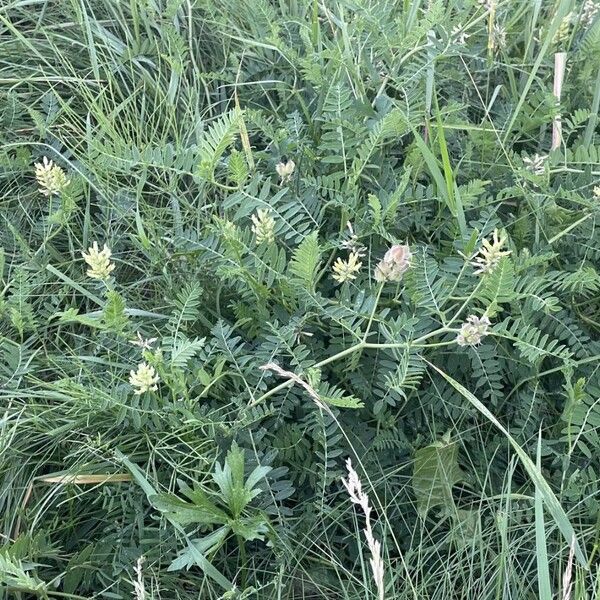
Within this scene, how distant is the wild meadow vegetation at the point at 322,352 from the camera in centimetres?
126

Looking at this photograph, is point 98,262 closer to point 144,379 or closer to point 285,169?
point 144,379

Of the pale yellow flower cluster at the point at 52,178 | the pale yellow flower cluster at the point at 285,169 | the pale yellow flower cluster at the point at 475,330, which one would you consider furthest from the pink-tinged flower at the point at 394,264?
the pale yellow flower cluster at the point at 52,178

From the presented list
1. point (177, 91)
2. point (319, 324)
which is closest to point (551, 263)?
point (319, 324)

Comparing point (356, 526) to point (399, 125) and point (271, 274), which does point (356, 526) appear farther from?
point (399, 125)

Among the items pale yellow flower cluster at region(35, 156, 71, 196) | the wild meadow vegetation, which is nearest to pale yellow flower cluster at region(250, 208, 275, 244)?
the wild meadow vegetation

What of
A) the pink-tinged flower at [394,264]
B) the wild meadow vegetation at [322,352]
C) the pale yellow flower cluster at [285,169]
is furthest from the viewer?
the pale yellow flower cluster at [285,169]

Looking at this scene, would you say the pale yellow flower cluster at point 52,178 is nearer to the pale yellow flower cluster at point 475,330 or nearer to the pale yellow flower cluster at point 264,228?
the pale yellow flower cluster at point 264,228

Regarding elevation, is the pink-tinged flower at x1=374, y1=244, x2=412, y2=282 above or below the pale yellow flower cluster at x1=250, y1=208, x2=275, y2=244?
above

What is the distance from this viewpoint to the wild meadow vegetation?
126cm

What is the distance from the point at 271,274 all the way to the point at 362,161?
10.4 inches

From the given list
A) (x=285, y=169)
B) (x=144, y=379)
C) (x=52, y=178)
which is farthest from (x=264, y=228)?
(x=52, y=178)

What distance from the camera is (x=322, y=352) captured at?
4.55 feet

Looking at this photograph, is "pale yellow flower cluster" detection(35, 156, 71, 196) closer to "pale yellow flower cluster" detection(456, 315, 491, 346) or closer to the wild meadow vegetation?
the wild meadow vegetation

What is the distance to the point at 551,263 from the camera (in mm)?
1477
